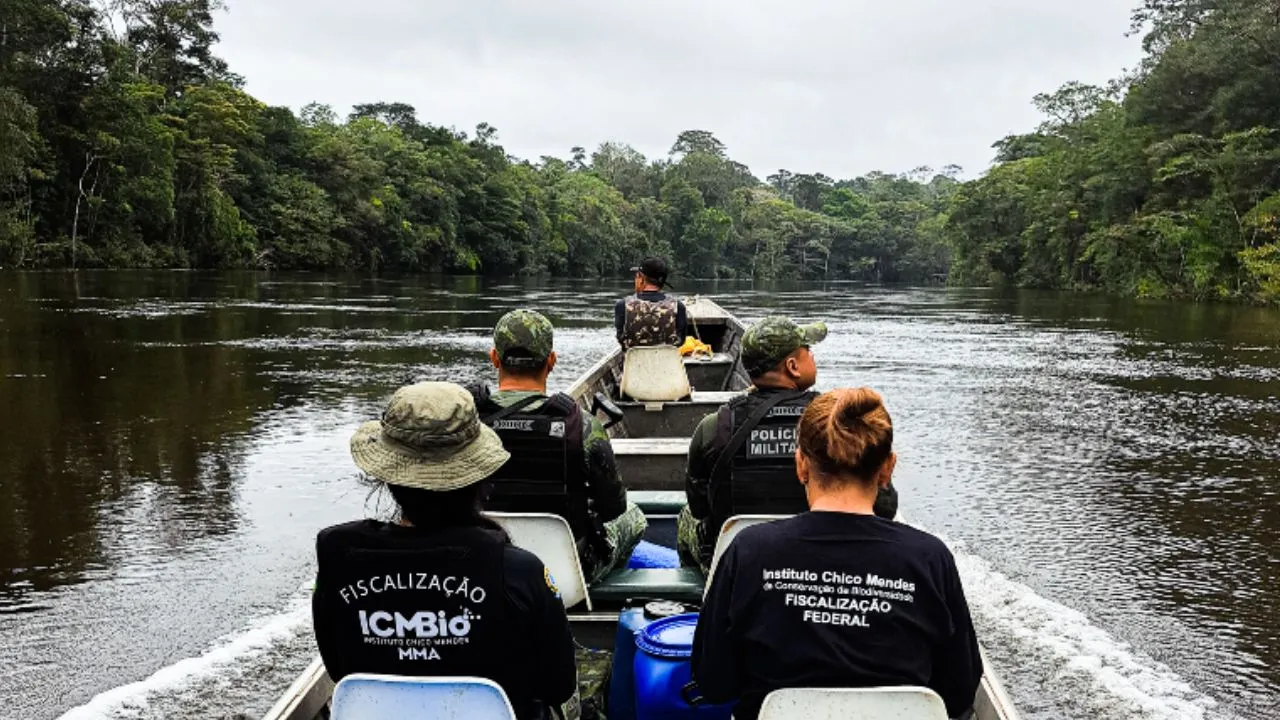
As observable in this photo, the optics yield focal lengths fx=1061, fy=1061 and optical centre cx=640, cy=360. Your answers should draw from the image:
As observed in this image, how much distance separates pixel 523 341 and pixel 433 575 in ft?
5.28

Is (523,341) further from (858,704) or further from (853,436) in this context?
(858,704)

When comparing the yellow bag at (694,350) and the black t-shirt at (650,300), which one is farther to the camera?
the yellow bag at (694,350)

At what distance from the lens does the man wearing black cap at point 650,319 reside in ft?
27.8

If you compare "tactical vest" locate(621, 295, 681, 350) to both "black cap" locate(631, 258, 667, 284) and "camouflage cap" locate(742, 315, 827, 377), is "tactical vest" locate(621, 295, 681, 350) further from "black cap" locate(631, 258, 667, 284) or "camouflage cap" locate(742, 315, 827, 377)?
"camouflage cap" locate(742, 315, 827, 377)

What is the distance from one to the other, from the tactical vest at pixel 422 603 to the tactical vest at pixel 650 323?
633cm

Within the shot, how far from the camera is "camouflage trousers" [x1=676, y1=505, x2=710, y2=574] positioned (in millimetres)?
3891

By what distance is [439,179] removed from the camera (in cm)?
6675

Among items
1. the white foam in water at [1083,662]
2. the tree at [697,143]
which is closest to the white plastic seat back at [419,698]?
the white foam in water at [1083,662]

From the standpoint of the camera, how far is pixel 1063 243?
170 ft

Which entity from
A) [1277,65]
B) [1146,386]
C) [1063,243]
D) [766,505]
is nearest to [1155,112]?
[1277,65]

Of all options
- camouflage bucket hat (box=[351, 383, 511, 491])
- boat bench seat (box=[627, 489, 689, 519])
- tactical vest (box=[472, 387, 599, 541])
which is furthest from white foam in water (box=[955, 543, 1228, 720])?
camouflage bucket hat (box=[351, 383, 511, 491])

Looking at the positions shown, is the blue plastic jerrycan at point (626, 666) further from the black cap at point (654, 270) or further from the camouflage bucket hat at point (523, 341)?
the black cap at point (654, 270)

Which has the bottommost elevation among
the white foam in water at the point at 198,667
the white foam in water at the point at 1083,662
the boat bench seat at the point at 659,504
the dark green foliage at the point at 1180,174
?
the white foam in water at the point at 1083,662

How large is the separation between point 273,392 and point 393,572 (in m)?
10.6
